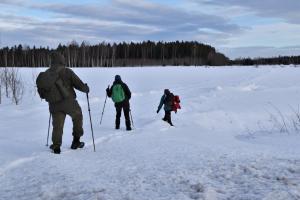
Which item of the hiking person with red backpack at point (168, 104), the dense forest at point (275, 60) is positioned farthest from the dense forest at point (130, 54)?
the hiking person with red backpack at point (168, 104)

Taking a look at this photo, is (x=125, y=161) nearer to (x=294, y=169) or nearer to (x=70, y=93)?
Answer: (x=70, y=93)

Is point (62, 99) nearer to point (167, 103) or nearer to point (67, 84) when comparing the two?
point (67, 84)

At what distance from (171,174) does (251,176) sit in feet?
3.84

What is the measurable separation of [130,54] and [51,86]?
4146 inches

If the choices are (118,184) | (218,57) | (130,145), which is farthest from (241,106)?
Answer: (218,57)

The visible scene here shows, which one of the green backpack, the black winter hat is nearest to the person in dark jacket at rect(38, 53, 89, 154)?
the black winter hat

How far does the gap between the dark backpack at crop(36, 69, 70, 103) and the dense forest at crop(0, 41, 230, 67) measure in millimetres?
88985

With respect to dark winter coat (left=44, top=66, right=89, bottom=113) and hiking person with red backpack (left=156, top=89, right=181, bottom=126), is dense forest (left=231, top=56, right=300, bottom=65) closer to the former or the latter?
hiking person with red backpack (left=156, top=89, right=181, bottom=126)

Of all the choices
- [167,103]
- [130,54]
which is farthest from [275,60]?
[167,103]

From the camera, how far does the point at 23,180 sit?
7.35 meters

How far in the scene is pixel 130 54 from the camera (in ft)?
375

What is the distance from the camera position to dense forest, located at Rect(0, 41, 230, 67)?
10259cm

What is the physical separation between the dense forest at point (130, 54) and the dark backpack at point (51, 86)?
89.0m

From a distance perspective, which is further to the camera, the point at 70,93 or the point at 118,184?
the point at 70,93
